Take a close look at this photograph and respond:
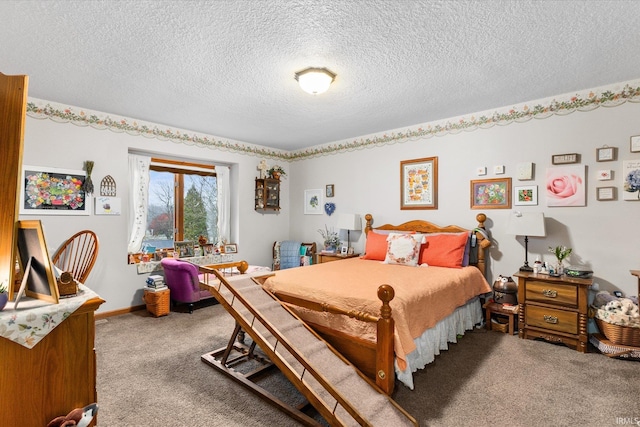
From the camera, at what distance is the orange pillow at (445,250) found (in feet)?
12.3

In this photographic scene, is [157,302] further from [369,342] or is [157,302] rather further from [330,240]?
[369,342]

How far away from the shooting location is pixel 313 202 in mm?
5973

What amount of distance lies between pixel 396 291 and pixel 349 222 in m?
2.56

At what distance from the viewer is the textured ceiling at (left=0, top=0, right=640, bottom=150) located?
2.07 m

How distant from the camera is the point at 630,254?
316 cm

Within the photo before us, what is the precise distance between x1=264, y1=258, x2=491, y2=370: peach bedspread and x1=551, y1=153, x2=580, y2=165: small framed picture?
1471mm

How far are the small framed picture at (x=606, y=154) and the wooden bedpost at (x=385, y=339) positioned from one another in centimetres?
288

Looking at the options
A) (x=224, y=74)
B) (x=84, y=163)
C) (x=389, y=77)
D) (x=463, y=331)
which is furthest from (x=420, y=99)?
(x=84, y=163)

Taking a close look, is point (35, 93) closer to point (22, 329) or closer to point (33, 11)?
point (33, 11)

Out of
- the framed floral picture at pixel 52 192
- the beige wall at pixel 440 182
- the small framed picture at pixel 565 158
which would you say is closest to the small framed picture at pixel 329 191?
the beige wall at pixel 440 182

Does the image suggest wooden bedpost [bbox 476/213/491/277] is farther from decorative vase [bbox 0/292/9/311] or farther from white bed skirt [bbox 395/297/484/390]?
decorative vase [bbox 0/292/9/311]

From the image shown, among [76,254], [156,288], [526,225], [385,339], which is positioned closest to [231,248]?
[156,288]

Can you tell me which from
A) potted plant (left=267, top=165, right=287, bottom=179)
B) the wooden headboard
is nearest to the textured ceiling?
the wooden headboard

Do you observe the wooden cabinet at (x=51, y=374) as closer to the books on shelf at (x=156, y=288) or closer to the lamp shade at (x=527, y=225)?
the books on shelf at (x=156, y=288)
